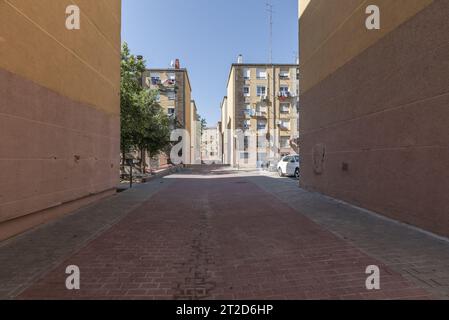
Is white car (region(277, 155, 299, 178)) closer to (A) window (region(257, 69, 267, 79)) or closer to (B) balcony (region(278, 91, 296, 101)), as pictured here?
(B) balcony (region(278, 91, 296, 101))

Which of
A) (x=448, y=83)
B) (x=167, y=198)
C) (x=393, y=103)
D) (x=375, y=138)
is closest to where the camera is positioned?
(x=448, y=83)

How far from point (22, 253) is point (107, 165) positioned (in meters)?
6.44

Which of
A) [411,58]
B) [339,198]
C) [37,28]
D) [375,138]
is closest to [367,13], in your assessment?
[411,58]

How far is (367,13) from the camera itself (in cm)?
753

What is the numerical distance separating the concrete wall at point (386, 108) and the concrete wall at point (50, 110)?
7903 mm

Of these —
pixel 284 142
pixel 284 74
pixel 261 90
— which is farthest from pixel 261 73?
pixel 284 142

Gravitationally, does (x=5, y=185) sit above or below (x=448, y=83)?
below

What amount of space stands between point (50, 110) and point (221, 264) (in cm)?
552

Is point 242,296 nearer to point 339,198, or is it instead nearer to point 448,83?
point 448,83

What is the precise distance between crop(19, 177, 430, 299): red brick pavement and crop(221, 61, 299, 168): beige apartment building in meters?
36.7

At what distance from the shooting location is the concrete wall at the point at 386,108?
17.2 ft

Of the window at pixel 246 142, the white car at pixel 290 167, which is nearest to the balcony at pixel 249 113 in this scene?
the window at pixel 246 142

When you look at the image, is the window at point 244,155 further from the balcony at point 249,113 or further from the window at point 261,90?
the window at point 261,90
